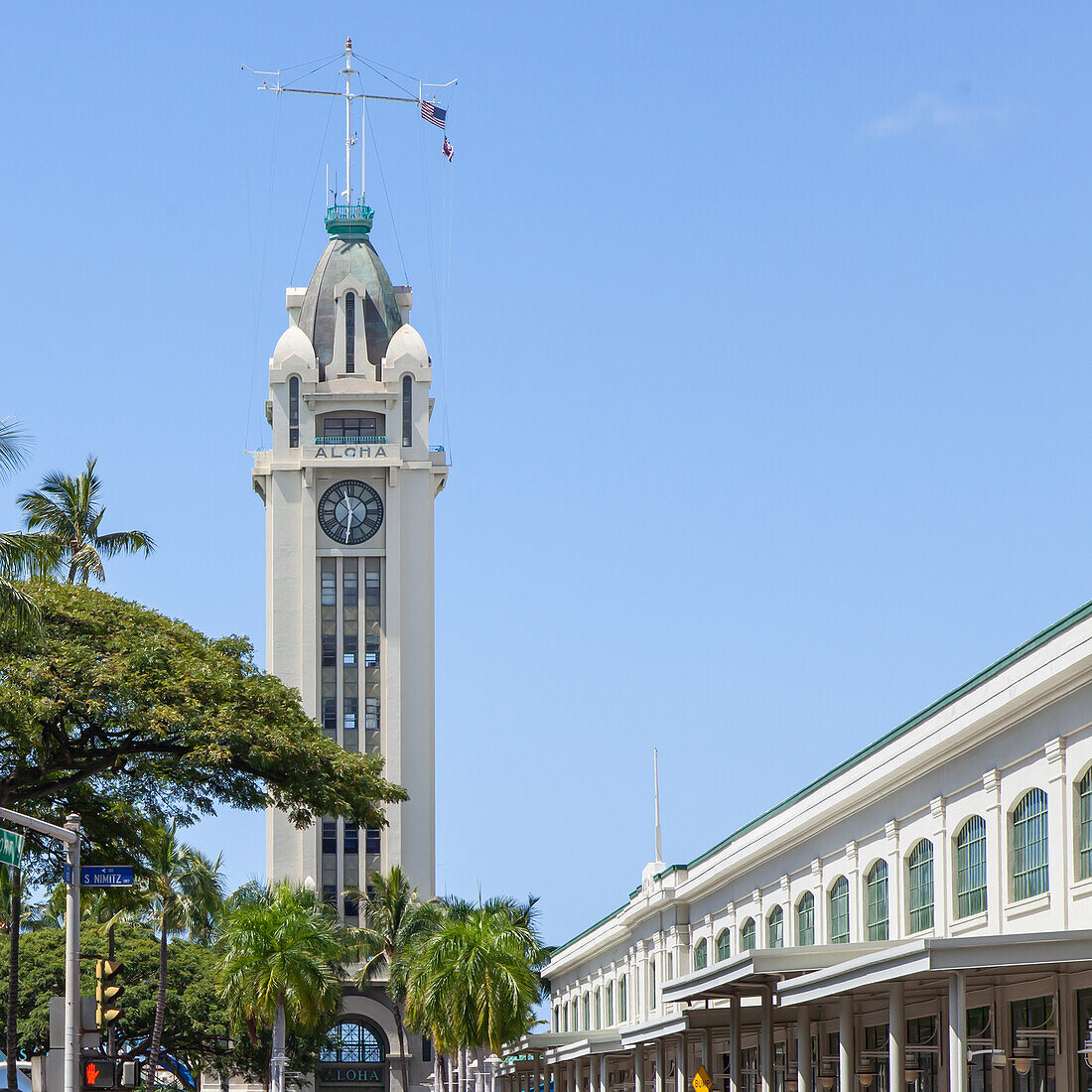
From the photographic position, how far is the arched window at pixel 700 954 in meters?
54.8

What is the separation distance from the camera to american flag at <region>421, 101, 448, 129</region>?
341ft

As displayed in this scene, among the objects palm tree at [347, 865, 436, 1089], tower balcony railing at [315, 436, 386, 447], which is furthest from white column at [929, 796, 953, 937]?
tower balcony railing at [315, 436, 386, 447]

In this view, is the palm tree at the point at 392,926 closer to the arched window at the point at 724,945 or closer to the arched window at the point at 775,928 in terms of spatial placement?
the arched window at the point at 724,945

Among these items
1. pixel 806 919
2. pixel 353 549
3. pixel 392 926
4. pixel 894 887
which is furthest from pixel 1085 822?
pixel 353 549

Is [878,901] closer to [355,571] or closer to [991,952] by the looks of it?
[991,952]

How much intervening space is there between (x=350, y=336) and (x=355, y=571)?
569 inches

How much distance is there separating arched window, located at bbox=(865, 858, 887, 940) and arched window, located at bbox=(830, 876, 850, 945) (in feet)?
4.43

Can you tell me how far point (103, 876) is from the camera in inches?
1050

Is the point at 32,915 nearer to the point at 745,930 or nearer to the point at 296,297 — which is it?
the point at 296,297

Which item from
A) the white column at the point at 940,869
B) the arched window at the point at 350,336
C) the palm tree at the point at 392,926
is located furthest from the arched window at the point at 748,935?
the arched window at the point at 350,336

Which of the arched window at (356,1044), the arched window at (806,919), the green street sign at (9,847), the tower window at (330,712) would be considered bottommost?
the arched window at (356,1044)

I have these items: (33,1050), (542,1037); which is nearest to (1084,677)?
(542,1037)

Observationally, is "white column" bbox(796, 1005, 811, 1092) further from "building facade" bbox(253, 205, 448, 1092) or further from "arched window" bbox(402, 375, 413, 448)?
"arched window" bbox(402, 375, 413, 448)

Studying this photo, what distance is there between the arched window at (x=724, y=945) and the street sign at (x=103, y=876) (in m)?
27.6
